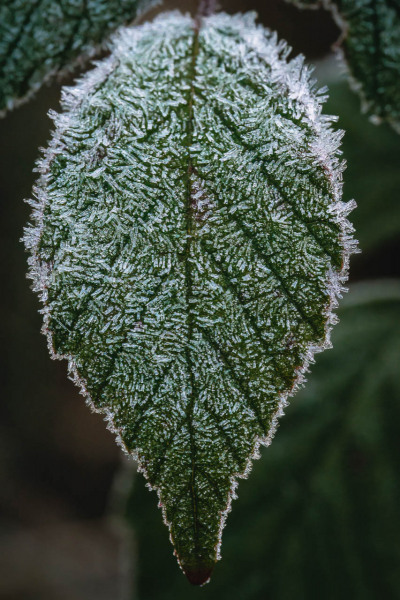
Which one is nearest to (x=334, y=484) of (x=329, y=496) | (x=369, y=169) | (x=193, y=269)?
(x=329, y=496)

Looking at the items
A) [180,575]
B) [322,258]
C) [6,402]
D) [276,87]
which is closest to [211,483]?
[322,258]

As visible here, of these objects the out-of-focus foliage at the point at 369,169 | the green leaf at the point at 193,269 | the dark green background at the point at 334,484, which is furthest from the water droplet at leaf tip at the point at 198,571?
the out-of-focus foliage at the point at 369,169

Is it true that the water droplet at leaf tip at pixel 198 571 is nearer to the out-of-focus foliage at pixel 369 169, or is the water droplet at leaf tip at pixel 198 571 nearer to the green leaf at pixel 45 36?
the green leaf at pixel 45 36

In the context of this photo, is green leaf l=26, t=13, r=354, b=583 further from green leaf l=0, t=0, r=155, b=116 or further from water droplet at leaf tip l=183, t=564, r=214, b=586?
green leaf l=0, t=0, r=155, b=116

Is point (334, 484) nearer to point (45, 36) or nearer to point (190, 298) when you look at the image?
point (190, 298)

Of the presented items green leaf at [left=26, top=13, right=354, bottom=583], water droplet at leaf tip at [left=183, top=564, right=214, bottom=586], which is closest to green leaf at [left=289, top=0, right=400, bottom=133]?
green leaf at [left=26, top=13, right=354, bottom=583]

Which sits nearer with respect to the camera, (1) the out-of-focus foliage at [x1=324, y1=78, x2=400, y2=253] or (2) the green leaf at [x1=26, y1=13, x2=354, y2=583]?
(2) the green leaf at [x1=26, y1=13, x2=354, y2=583]
